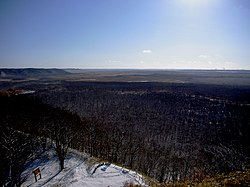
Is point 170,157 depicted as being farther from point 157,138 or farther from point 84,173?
point 84,173

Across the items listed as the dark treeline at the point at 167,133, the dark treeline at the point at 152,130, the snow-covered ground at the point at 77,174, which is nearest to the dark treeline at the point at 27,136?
the dark treeline at the point at 152,130

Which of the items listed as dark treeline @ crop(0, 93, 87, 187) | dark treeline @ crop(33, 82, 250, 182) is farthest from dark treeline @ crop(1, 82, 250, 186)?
dark treeline @ crop(0, 93, 87, 187)

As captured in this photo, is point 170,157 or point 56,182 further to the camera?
point 170,157

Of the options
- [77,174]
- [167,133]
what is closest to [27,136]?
[77,174]

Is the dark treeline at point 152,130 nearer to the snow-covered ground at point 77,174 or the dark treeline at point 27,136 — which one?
the dark treeline at point 27,136

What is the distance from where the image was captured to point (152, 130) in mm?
56375

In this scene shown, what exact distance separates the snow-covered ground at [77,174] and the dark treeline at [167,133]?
19.9ft

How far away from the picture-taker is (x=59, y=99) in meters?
92.6

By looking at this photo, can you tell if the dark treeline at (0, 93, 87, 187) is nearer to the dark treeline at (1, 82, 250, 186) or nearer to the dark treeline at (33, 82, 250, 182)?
the dark treeline at (1, 82, 250, 186)

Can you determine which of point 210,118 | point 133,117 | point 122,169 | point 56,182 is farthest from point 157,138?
point 56,182

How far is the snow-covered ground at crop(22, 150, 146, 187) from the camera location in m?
21.4

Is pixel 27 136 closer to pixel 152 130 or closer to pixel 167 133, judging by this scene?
pixel 152 130

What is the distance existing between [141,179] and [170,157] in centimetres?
1807

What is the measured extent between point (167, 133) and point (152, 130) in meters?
3.60
